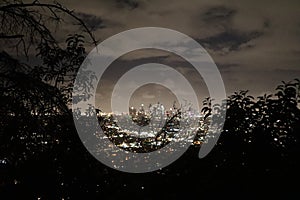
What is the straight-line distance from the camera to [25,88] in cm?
287

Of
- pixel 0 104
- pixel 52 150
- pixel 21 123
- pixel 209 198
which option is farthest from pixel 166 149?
pixel 0 104

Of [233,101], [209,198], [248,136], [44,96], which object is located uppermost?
[233,101]

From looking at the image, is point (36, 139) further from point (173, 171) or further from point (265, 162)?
point (265, 162)

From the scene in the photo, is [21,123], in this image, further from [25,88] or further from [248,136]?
[248,136]

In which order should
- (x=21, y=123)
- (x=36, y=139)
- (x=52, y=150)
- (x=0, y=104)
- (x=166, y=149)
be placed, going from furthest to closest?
(x=166, y=149), (x=52, y=150), (x=36, y=139), (x=21, y=123), (x=0, y=104)

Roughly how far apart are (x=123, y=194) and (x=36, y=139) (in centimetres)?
160

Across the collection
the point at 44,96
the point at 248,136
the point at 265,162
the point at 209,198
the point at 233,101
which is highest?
the point at 233,101

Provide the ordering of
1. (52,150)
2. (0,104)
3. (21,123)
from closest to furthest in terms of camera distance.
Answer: (0,104), (21,123), (52,150)

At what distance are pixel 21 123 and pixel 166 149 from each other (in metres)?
2.80

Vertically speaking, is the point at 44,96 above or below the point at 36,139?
above

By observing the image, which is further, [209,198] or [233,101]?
[233,101]

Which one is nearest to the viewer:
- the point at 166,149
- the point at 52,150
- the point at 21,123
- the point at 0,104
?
the point at 0,104

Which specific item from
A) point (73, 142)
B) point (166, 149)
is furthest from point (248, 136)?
point (73, 142)

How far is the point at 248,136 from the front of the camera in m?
4.36
